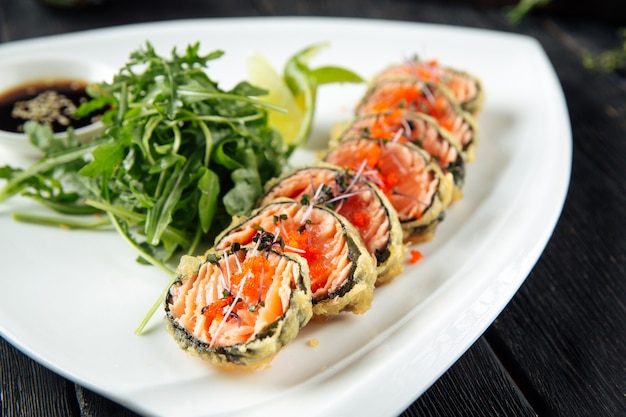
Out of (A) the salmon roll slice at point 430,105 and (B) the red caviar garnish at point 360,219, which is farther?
(A) the salmon roll slice at point 430,105

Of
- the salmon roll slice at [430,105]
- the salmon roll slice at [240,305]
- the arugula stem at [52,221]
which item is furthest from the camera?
the salmon roll slice at [430,105]

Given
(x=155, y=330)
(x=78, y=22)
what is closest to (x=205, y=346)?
(x=155, y=330)

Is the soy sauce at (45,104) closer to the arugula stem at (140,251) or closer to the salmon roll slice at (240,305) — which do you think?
the arugula stem at (140,251)

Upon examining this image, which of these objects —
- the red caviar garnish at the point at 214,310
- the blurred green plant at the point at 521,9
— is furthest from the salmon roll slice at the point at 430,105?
the blurred green plant at the point at 521,9

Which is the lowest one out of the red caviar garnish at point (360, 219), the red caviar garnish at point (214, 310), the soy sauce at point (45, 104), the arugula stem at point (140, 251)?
the arugula stem at point (140, 251)

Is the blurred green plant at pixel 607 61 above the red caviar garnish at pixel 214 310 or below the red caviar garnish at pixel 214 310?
below

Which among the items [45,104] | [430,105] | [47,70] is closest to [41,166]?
[45,104]

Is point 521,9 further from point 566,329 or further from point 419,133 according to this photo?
point 566,329
